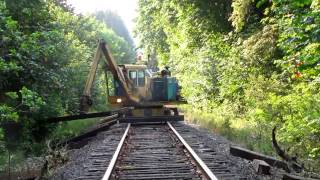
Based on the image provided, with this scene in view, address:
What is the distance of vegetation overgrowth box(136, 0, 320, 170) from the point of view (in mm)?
10109

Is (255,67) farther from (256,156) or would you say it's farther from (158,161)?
(158,161)

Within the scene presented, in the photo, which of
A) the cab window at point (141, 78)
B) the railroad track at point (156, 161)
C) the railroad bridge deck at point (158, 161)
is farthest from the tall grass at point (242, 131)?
the cab window at point (141, 78)

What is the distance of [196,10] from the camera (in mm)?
26734

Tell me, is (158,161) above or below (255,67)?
below

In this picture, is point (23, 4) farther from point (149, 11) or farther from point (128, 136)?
point (149, 11)

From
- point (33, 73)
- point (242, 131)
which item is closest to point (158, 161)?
point (242, 131)

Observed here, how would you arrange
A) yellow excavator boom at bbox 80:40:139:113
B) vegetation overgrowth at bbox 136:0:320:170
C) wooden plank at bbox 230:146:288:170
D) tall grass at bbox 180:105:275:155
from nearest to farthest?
1. wooden plank at bbox 230:146:288:170
2. vegetation overgrowth at bbox 136:0:320:170
3. tall grass at bbox 180:105:275:155
4. yellow excavator boom at bbox 80:40:139:113

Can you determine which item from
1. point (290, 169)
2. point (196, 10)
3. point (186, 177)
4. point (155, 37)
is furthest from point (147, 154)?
point (155, 37)

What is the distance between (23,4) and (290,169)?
1181 cm

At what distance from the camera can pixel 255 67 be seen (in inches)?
799

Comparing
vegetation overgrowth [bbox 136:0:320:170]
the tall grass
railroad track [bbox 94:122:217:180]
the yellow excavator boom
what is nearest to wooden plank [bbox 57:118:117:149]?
the yellow excavator boom

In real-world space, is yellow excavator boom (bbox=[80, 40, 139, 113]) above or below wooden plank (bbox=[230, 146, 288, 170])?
above

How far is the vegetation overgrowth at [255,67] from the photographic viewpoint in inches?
398

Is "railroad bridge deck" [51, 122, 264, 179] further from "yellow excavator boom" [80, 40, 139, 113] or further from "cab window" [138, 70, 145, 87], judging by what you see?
"cab window" [138, 70, 145, 87]
